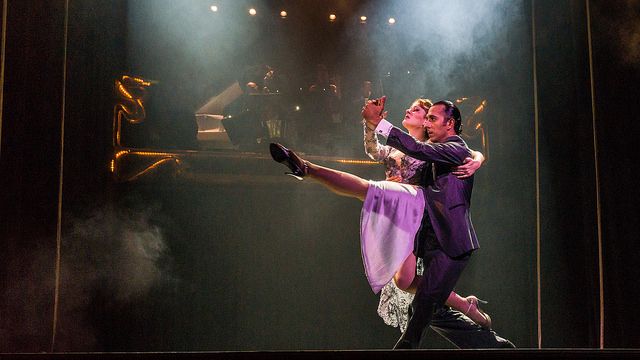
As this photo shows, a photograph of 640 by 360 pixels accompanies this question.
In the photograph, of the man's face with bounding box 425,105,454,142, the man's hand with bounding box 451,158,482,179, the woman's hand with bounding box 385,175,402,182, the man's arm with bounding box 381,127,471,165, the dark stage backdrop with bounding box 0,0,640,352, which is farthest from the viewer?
the dark stage backdrop with bounding box 0,0,640,352

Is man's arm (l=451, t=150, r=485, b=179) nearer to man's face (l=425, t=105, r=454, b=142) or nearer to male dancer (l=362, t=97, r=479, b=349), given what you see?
male dancer (l=362, t=97, r=479, b=349)

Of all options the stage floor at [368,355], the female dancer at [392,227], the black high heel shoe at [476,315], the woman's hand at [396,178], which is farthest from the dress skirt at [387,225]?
the stage floor at [368,355]

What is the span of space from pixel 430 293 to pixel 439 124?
2.86ft

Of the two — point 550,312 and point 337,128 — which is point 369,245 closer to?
point 337,128

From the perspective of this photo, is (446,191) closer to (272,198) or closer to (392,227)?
(392,227)

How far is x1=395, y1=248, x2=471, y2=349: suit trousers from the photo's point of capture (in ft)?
9.70

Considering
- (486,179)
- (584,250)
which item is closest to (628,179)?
(584,250)

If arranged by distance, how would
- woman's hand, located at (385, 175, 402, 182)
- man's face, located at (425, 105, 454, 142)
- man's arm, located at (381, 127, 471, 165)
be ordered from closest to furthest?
1. man's arm, located at (381, 127, 471, 165)
2. man's face, located at (425, 105, 454, 142)
3. woman's hand, located at (385, 175, 402, 182)

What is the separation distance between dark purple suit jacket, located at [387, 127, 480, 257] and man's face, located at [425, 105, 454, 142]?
9 centimetres

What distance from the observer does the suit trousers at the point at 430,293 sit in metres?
2.96

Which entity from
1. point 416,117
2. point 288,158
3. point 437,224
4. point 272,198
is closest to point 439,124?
point 416,117

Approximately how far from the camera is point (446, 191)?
10.1 ft

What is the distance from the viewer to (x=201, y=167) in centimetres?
404

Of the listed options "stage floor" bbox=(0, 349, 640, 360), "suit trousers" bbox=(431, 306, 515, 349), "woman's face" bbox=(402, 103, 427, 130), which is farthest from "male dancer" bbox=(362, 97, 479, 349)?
"stage floor" bbox=(0, 349, 640, 360)
